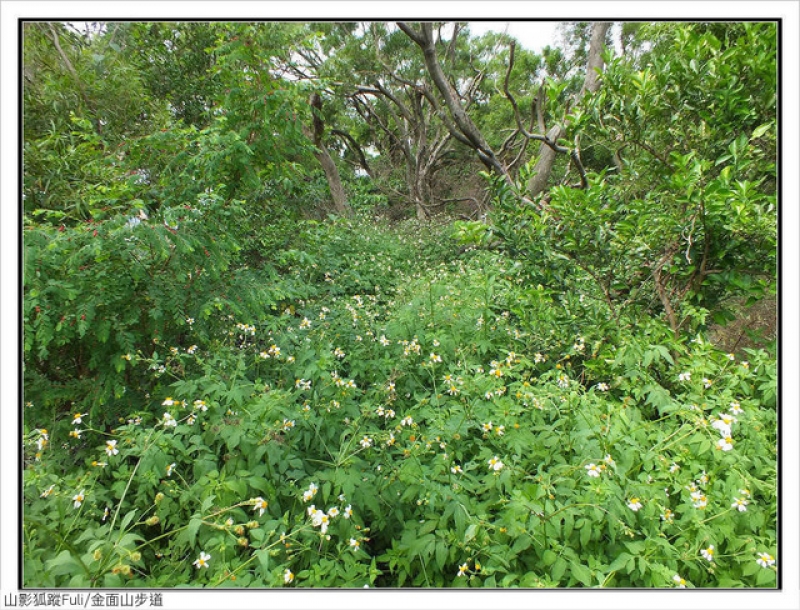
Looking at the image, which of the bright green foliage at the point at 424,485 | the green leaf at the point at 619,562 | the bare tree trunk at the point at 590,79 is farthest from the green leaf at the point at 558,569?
the bare tree trunk at the point at 590,79

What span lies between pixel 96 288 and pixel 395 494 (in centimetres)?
165

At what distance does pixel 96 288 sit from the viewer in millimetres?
1756

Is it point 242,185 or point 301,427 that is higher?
point 242,185

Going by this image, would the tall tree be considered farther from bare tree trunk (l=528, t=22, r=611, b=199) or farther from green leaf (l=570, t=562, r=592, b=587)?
green leaf (l=570, t=562, r=592, b=587)

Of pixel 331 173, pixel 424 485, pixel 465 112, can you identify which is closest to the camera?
pixel 424 485

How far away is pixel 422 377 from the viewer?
7.59ft

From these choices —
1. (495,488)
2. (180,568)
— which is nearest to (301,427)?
(180,568)

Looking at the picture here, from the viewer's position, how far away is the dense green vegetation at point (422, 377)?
1.22 meters

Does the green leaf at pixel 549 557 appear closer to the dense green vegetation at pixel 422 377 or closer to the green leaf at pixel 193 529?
the dense green vegetation at pixel 422 377

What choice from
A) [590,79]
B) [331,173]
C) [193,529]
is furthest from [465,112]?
[193,529]

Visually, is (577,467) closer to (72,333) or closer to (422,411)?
(422,411)

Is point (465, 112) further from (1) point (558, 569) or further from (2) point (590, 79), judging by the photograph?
(1) point (558, 569)

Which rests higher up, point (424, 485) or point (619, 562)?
point (424, 485)

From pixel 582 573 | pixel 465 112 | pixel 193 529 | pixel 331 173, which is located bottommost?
pixel 582 573
